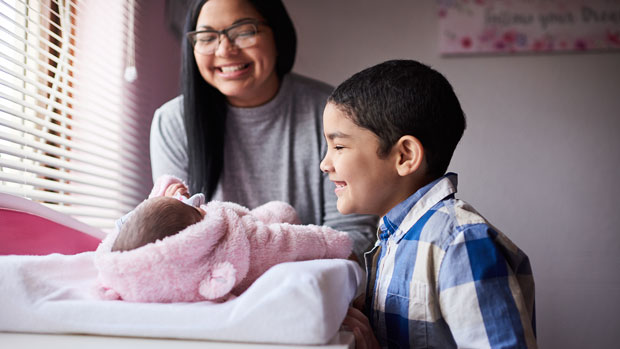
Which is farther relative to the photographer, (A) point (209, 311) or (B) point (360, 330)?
(B) point (360, 330)

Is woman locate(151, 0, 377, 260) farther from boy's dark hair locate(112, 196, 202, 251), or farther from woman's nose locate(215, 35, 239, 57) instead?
boy's dark hair locate(112, 196, 202, 251)

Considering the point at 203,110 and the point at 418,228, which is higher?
the point at 203,110

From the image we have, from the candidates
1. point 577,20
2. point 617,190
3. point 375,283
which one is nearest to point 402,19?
point 577,20

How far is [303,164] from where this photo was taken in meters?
1.44

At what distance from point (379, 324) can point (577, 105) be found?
6.64 feet

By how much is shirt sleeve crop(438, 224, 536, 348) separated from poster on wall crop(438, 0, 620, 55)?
188cm

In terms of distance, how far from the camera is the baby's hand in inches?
40.5

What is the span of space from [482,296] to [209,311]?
0.37m

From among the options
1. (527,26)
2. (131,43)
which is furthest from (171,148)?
(527,26)

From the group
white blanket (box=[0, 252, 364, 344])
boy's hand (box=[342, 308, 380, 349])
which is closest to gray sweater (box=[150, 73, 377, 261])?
→ boy's hand (box=[342, 308, 380, 349])

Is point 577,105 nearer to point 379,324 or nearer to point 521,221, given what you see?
point 521,221

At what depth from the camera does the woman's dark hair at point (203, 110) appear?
139 cm

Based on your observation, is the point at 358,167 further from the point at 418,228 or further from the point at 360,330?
the point at 360,330

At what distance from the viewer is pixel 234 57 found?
1.33 m
